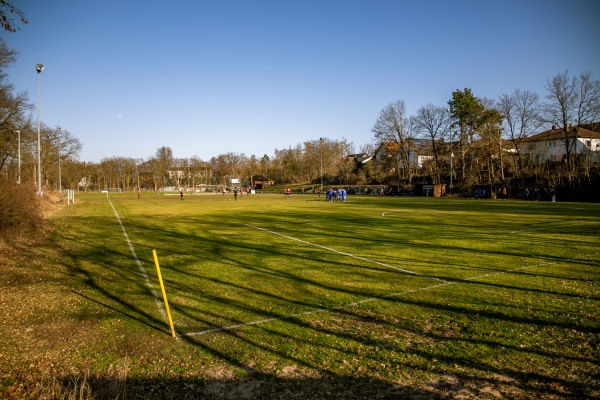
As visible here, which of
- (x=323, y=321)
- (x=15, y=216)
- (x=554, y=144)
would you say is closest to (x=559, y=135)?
(x=554, y=144)

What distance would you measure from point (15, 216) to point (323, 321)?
1545 centimetres

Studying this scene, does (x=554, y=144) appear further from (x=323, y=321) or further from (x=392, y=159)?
(x=323, y=321)

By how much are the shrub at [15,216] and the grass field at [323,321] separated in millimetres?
2191

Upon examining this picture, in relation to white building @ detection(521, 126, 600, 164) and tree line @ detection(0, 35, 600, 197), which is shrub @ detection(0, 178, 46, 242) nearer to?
tree line @ detection(0, 35, 600, 197)

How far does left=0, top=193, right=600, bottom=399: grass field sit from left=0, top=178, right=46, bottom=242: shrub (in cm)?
219

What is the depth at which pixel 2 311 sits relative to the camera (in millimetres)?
7891

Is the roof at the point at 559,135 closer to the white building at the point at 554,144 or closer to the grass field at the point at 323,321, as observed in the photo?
the white building at the point at 554,144

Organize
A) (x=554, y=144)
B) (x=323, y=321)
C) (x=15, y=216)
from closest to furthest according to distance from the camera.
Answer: (x=323, y=321)
(x=15, y=216)
(x=554, y=144)

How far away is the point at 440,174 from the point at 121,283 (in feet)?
242

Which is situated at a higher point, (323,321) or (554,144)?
(554,144)

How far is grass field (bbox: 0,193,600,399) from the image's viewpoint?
505 cm

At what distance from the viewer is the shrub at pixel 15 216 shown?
15195 mm

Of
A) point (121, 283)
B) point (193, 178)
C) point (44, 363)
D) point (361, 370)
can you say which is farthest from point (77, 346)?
point (193, 178)

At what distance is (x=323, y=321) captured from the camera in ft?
23.4
